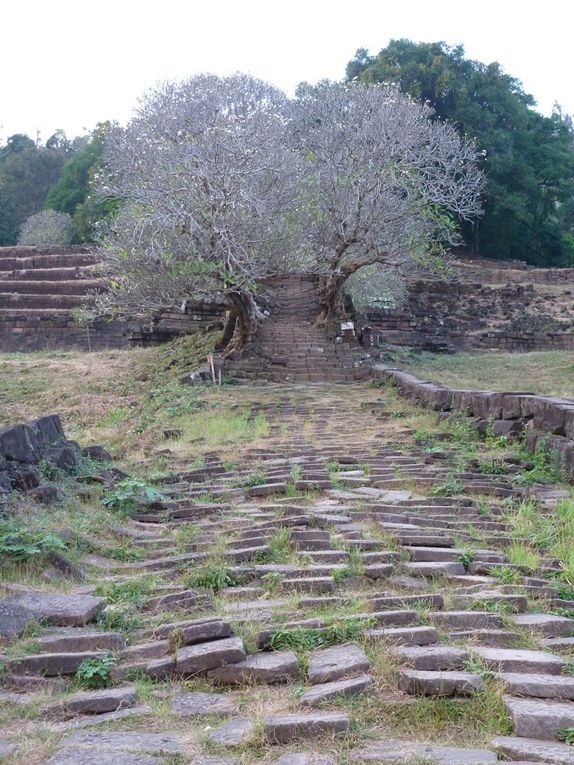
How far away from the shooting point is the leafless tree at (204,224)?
45.1 feet

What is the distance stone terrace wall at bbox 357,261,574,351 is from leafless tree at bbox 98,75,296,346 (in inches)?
269

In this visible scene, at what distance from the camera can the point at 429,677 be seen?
116 inches

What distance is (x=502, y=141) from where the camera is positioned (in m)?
32.5

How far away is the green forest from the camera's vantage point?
32.7m

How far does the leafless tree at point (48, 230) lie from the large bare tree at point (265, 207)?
1849 cm

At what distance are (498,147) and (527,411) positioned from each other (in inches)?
1048

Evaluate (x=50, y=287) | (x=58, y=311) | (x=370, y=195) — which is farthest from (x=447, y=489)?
(x=50, y=287)

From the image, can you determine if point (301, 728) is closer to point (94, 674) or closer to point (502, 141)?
point (94, 674)

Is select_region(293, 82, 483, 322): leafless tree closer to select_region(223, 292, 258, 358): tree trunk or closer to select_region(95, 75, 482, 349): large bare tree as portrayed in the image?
select_region(95, 75, 482, 349): large bare tree

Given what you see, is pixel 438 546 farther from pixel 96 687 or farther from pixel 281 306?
pixel 281 306

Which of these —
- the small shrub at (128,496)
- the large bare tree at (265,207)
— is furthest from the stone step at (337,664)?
the large bare tree at (265,207)

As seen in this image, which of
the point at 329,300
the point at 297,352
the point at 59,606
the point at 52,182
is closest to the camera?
the point at 59,606

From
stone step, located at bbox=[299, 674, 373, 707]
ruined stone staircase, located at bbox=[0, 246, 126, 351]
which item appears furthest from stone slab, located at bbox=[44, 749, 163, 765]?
ruined stone staircase, located at bbox=[0, 246, 126, 351]

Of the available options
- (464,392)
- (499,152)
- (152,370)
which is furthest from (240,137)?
(499,152)
